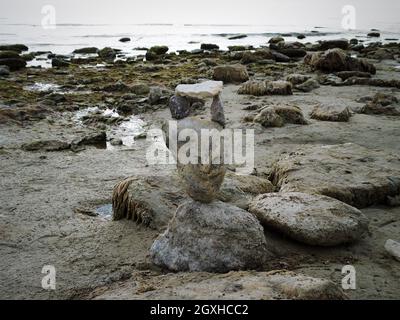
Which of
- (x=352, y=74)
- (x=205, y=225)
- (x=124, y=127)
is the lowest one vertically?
(x=205, y=225)

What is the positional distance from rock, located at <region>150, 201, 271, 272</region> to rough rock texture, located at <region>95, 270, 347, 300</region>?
0.61 ft

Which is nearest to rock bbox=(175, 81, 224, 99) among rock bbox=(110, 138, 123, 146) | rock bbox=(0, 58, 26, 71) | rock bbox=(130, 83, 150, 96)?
rock bbox=(110, 138, 123, 146)

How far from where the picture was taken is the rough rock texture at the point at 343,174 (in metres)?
4.79

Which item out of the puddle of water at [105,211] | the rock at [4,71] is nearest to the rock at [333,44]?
the rock at [4,71]

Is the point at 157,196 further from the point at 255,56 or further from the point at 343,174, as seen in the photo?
the point at 255,56

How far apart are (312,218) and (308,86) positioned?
31.4ft

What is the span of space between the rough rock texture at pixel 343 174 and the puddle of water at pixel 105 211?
7.02ft

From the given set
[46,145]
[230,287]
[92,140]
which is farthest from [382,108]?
[230,287]

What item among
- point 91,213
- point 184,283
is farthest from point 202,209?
point 91,213

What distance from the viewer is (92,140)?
8227 mm

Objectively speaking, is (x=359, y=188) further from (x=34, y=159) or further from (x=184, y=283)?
(x=34, y=159)

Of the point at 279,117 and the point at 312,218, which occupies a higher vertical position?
the point at 279,117

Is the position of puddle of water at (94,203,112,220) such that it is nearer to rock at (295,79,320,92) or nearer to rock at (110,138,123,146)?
rock at (110,138,123,146)

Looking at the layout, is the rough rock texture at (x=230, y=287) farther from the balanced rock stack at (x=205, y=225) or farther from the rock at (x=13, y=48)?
the rock at (x=13, y=48)
